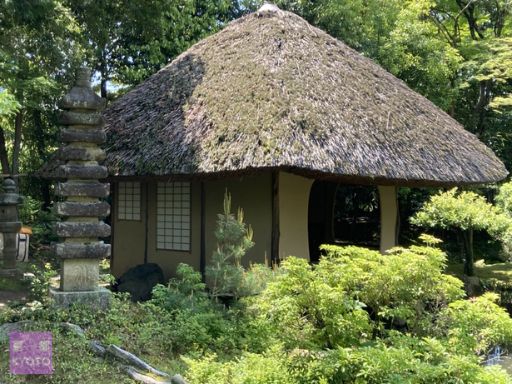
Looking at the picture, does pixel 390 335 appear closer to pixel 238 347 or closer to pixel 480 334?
pixel 480 334

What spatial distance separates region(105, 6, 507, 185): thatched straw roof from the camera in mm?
8188

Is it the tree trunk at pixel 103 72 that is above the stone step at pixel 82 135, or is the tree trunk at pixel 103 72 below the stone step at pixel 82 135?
above

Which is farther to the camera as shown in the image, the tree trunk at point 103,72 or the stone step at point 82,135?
the tree trunk at point 103,72

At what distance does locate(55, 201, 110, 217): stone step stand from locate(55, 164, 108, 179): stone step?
1.03 feet

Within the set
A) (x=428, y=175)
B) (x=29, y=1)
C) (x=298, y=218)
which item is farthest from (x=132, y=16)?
(x=428, y=175)

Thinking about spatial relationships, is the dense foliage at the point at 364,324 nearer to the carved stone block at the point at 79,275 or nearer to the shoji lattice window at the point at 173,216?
the carved stone block at the point at 79,275

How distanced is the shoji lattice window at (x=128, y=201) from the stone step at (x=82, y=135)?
425cm

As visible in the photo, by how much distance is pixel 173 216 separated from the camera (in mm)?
10234

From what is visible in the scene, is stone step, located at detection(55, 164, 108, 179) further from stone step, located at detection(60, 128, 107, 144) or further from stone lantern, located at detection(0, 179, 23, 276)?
stone lantern, located at detection(0, 179, 23, 276)

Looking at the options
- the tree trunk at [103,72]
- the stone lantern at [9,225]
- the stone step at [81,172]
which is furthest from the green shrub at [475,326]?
the tree trunk at [103,72]

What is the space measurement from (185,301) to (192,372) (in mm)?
1942

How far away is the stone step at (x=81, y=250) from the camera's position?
6328mm

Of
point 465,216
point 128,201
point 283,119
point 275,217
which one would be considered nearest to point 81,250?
point 275,217

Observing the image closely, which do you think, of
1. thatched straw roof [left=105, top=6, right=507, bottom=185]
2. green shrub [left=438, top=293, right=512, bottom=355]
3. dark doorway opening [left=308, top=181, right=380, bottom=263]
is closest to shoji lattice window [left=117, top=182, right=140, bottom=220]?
thatched straw roof [left=105, top=6, right=507, bottom=185]
